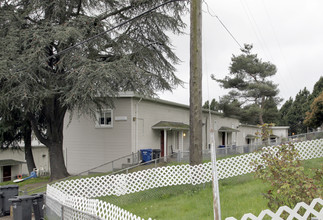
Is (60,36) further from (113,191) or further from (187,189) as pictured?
(187,189)

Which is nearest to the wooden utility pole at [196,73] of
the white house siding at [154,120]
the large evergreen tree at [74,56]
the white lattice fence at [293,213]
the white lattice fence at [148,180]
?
the white lattice fence at [148,180]

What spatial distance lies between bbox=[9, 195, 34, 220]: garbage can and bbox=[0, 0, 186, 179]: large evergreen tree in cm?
611

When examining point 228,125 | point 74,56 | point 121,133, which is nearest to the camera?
point 74,56

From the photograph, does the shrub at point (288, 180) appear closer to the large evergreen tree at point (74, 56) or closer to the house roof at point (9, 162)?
the large evergreen tree at point (74, 56)

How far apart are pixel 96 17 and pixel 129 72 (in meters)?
4.46

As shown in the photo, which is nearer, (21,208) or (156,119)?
(21,208)

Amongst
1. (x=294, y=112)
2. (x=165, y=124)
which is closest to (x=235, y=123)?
(x=165, y=124)

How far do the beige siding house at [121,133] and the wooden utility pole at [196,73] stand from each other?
8.91 meters

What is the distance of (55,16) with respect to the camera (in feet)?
63.7

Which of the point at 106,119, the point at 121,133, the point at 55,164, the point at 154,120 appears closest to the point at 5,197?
the point at 55,164

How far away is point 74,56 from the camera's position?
17.7 metres

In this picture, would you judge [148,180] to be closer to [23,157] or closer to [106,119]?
[106,119]

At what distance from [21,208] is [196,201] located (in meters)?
5.53

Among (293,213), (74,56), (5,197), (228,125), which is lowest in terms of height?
(5,197)
